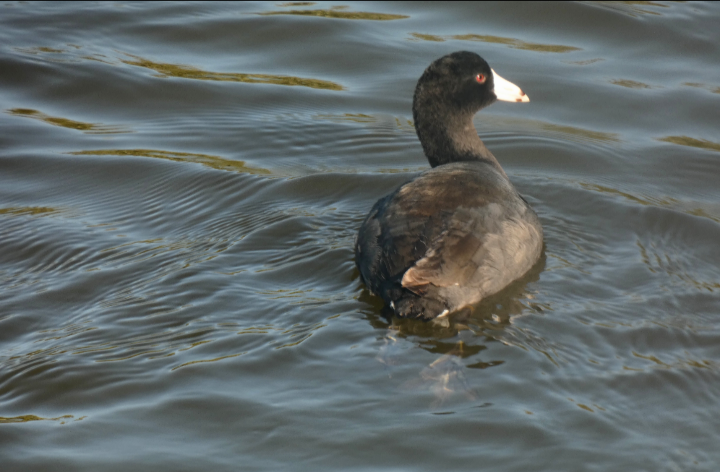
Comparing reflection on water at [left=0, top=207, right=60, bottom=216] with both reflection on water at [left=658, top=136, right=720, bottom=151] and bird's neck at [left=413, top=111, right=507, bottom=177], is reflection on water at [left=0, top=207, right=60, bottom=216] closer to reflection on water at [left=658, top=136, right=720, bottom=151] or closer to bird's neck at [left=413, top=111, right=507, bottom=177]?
bird's neck at [left=413, top=111, right=507, bottom=177]

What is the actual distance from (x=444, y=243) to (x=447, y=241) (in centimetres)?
2

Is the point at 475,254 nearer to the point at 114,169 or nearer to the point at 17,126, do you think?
the point at 114,169

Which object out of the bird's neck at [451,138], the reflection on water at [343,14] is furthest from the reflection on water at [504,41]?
the bird's neck at [451,138]

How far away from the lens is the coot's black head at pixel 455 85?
5539 mm

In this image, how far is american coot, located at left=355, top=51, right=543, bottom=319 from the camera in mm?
3979

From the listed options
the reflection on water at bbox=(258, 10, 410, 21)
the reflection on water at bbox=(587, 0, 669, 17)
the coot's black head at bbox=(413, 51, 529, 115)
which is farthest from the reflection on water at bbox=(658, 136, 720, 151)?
the reflection on water at bbox=(258, 10, 410, 21)

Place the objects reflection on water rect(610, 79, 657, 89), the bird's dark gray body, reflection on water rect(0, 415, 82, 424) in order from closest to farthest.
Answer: reflection on water rect(0, 415, 82, 424), the bird's dark gray body, reflection on water rect(610, 79, 657, 89)

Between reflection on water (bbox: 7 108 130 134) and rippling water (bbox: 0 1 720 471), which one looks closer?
rippling water (bbox: 0 1 720 471)

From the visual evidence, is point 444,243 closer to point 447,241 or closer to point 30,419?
point 447,241

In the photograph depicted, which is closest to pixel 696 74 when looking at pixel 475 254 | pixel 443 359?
pixel 475 254

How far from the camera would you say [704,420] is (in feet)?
11.4

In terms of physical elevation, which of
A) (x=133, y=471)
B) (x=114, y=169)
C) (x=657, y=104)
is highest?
(x=657, y=104)

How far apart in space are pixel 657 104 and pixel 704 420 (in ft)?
15.1

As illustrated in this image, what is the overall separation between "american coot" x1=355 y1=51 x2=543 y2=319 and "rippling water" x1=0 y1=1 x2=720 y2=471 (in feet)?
0.58
